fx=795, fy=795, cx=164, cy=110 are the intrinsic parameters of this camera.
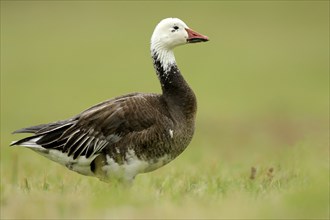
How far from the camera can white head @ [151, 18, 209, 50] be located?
878 centimetres

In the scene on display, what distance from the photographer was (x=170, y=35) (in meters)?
8.80

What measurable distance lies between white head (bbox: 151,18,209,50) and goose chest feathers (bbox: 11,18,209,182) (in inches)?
25.4

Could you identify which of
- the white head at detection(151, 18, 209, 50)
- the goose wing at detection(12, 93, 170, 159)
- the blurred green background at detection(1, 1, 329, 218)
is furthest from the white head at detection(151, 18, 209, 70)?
the blurred green background at detection(1, 1, 329, 218)

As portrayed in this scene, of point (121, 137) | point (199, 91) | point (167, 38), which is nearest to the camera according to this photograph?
point (121, 137)

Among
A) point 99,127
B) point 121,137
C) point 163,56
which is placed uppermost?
point 163,56

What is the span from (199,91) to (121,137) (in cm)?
1901

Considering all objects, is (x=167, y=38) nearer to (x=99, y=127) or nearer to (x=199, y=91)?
(x=99, y=127)

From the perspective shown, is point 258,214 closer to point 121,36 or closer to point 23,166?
point 23,166

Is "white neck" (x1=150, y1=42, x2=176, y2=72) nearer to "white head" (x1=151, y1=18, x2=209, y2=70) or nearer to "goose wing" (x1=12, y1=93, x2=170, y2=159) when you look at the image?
"white head" (x1=151, y1=18, x2=209, y2=70)

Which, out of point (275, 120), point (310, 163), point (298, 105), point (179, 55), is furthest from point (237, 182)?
point (179, 55)

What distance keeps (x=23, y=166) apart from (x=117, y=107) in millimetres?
3392

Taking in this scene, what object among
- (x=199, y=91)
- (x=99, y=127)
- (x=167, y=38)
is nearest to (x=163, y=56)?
(x=167, y=38)

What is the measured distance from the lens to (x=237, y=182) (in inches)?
323

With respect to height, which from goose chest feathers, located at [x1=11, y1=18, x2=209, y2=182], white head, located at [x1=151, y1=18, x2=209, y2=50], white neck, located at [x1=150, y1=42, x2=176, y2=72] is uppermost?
white head, located at [x1=151, y1=18, x2=209, y2=50]
